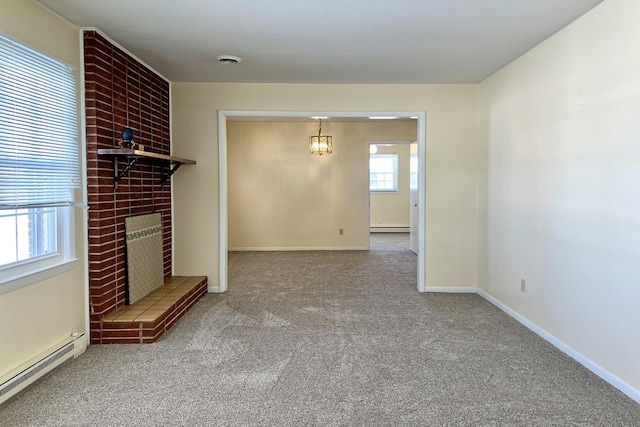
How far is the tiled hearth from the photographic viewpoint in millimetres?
2838

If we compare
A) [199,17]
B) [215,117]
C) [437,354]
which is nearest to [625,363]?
[437,354]

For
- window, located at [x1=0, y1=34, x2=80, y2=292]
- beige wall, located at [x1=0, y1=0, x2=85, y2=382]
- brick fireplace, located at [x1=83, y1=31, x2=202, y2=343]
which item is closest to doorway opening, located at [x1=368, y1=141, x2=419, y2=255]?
brick fireplace, located at [x1=83, y1=31, x2=202, y2=343]

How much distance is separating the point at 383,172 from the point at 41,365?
27.5 ft

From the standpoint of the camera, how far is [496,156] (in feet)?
12.4

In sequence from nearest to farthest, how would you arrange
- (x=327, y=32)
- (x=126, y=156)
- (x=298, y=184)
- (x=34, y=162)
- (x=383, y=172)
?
(x=34, y=162), (x=327, y=32), (x=126, y=156), (x=298, y=184), (x=383, y=172)

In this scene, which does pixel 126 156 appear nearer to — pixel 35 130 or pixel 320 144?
pixel 35 130

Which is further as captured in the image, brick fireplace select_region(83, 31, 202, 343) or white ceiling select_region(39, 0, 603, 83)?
brick fireplace select_region(83, 31, 202, 343)

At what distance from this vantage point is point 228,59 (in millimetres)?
3352

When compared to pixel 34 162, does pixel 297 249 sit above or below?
below

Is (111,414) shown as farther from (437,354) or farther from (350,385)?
(437,354)

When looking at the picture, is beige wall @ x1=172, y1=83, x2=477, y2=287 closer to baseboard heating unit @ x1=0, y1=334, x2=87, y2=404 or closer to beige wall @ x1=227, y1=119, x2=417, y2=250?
baseboard heating unit @ x1=0, y1=334, x2=87, y2=404

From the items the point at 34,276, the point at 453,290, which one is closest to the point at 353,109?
the point at 453,290

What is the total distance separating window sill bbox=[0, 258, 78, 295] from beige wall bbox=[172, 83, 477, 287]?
5.34 ft

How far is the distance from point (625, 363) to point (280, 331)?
7.34 ft
